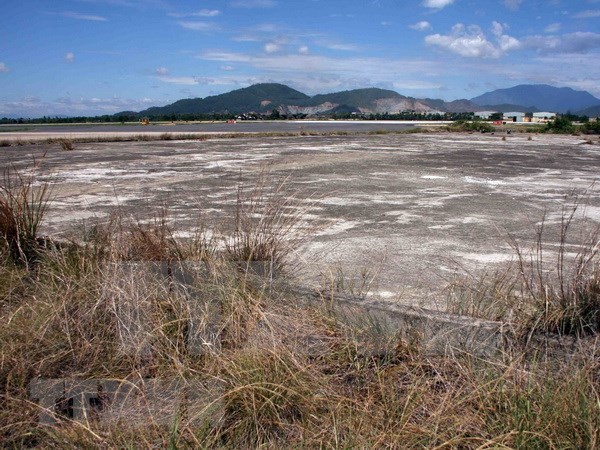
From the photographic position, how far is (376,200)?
339 inches

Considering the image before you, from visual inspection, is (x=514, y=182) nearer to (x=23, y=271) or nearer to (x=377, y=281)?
(x=377, y=281)

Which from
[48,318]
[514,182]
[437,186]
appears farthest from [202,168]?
[48,318]

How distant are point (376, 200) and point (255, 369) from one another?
606cm

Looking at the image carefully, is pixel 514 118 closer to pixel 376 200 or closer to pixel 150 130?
pixel 150 130

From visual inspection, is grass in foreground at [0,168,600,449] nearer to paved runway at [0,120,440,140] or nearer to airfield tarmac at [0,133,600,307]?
airfield tarmac at [0,133,600,307]

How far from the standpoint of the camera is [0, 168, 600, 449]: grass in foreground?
8.21 ft

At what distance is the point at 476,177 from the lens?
11.7 m

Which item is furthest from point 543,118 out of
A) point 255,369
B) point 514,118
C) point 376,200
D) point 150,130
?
point 255,369

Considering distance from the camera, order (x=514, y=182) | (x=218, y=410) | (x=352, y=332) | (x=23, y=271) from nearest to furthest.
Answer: (x=218, y=410), (x=352, y=332), (x=23, y=271), (x=514, y=182)

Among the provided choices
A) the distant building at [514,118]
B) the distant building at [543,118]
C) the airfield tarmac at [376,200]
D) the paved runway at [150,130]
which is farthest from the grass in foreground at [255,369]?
the distant building at [514,118]

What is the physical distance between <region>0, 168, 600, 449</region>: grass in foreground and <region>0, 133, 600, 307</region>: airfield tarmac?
2.84 feet

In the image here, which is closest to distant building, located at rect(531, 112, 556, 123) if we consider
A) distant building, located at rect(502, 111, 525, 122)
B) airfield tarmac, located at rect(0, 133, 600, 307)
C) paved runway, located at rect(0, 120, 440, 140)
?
distant building, located at rect(502, 111, 525, 122)

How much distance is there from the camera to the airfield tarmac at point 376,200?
511 centimetres

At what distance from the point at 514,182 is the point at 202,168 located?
6829 millimetres
